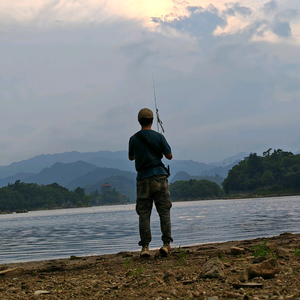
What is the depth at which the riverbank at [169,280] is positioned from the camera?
4.36 meters

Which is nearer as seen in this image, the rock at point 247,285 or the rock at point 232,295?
the rock at point 232,295

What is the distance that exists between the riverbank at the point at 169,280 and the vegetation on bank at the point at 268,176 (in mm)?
164350

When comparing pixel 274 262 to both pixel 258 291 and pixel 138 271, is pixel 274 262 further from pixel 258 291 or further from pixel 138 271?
pixel 138 271

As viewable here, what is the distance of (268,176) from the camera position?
175m

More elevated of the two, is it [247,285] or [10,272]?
[247,285]

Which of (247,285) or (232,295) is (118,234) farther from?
(232,295)

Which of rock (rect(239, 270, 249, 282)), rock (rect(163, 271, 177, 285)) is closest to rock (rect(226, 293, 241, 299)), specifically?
rock (rect(239, 270, 249, 282))

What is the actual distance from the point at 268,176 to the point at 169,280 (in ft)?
585

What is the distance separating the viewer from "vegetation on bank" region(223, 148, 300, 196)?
543ft

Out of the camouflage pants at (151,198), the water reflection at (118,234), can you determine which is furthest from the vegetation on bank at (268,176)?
the camouflage pants at (151,198)

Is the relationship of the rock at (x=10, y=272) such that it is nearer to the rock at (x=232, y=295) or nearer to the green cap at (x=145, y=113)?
the green cap at (x=145, y=113)

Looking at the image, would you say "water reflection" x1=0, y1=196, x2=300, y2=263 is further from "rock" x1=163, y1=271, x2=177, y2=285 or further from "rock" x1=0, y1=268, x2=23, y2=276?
"rock" x1=163, y1=271, x2=177, y2=285

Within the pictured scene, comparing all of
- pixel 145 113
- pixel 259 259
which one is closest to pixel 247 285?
pixel 259 259

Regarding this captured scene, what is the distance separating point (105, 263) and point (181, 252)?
1442 mm
